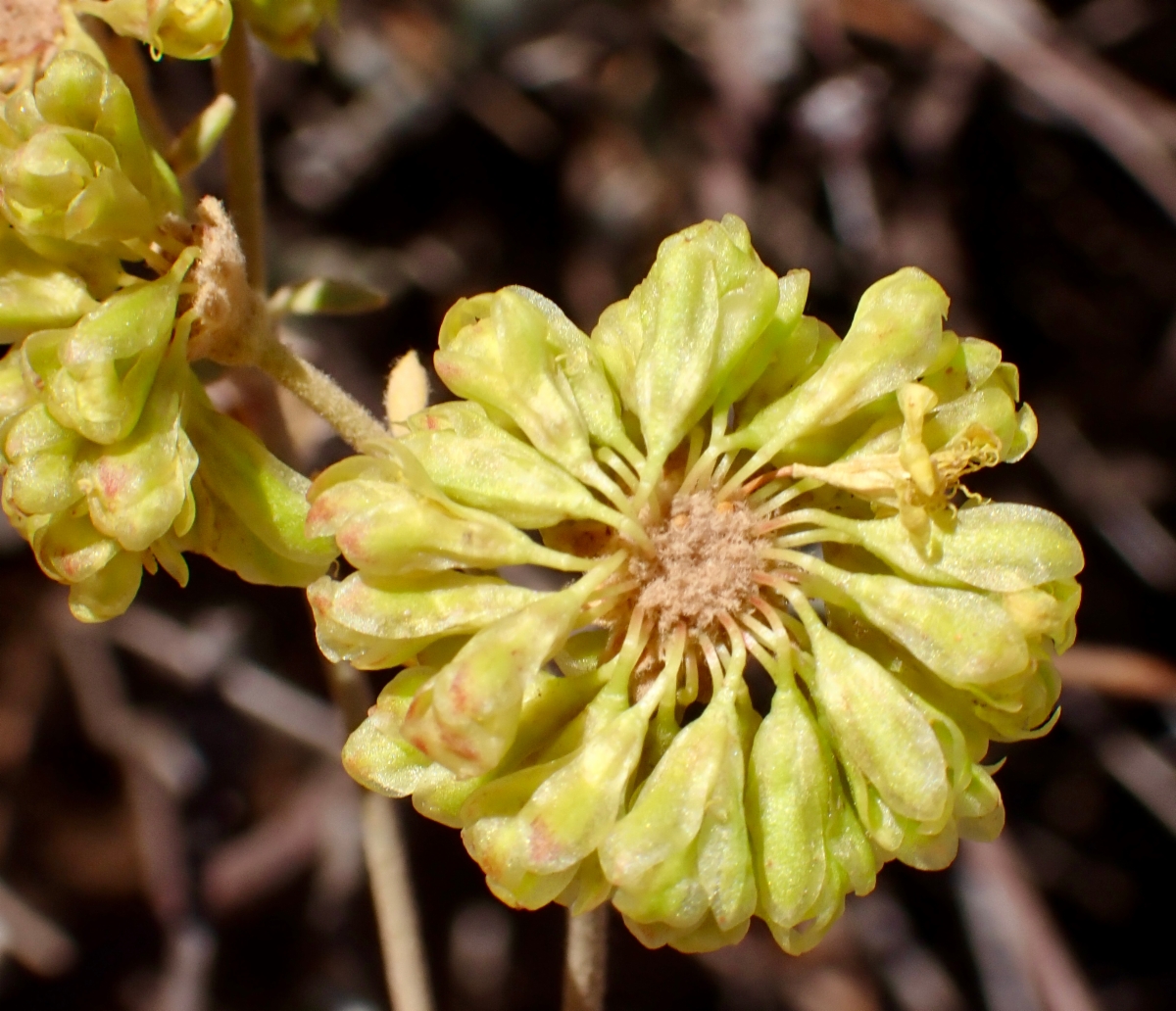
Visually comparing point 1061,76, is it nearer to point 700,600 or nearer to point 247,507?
point 700,600

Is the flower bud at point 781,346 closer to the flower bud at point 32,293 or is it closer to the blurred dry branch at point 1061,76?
the flower bud at point 32,293

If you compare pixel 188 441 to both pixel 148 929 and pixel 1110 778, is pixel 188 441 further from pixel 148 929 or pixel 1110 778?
pixel 1110 778

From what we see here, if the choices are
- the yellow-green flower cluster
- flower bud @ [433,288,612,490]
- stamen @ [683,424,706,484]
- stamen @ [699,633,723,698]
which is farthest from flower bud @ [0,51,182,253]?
stamen @ [699,633,723,698]

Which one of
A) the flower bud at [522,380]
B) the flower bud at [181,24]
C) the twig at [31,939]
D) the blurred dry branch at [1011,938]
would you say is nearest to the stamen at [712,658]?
the flower bud at [522,380]

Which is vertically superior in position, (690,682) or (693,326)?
(693,326)

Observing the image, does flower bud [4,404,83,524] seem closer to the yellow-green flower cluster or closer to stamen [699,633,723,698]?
the yellow-green flower cluster

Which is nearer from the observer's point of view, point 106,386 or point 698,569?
point 106,386

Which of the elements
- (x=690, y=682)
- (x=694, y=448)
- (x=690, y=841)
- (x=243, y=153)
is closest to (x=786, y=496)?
(x=694, y=448)
